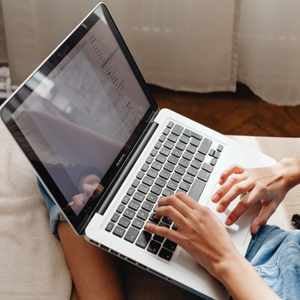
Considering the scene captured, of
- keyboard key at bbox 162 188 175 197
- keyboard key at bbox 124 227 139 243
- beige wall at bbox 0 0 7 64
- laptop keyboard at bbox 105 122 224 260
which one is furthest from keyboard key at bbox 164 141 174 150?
beige wall at bbox 0 0 7 64

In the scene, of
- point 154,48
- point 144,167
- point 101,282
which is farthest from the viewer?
point 154,48

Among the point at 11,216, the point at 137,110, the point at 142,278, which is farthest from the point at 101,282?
the point at 137,110

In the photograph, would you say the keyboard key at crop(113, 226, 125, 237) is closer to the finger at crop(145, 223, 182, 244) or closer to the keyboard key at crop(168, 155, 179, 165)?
the finger at crop(145, 223, 182, 244)

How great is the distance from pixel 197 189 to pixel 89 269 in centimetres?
22

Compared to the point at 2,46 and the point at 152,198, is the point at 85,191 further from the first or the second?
the point at 2,46

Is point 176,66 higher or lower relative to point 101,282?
lower

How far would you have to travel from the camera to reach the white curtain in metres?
1.64

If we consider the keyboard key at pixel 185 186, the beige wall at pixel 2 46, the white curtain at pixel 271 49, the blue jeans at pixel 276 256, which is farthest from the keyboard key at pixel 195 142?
the beige wall at pixel 2 46

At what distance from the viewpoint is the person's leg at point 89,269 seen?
81 centimetres

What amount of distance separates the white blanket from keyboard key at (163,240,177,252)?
0.16 meters

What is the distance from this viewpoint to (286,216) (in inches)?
38.3

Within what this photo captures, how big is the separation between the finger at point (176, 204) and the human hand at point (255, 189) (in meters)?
0.09

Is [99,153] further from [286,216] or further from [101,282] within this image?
[286,216]

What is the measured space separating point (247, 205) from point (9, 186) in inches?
15.8
